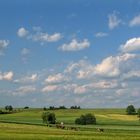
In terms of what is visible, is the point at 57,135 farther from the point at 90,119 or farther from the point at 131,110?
the point at 131,110

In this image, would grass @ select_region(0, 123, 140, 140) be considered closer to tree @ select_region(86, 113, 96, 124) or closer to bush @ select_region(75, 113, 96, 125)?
bush @ select_region(75, 113, 96, 125)

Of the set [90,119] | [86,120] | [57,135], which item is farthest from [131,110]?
[57,135]

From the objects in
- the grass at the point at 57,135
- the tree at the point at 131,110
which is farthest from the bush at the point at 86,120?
the grass at the point at 57,135

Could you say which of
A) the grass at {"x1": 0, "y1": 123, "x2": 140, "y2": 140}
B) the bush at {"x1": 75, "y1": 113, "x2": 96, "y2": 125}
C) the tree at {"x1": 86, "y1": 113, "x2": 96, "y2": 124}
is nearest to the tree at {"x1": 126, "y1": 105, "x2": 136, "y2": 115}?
the bush at {"x1": 75, "y1": 113, "x2": 96, "y2": 125}

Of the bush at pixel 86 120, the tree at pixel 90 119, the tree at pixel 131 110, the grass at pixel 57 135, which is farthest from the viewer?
the tree at pixel 131 110

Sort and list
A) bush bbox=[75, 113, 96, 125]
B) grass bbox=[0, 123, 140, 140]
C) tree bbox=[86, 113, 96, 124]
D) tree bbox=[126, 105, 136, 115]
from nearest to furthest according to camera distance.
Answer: grass bbox=[0, 123, 140, 140] → bush bbox=[75, 113, 96, 125] → tree bbox=[86, 113, 96, 124] → tree bbox=[126, 105, 136, 115]

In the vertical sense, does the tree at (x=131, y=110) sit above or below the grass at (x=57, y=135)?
above

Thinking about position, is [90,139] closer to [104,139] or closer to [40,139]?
[104,139]

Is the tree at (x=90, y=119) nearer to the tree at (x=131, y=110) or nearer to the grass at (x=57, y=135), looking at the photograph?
the tree at (x=131, y=110)

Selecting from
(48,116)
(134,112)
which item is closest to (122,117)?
(134,112)

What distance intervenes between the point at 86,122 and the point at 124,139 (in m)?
83.7

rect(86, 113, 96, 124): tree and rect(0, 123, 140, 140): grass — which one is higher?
rect(86, 113, 96, 124): tree

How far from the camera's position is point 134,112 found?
627 feet

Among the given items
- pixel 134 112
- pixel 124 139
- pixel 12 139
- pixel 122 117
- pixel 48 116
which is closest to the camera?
pixel 12 139
